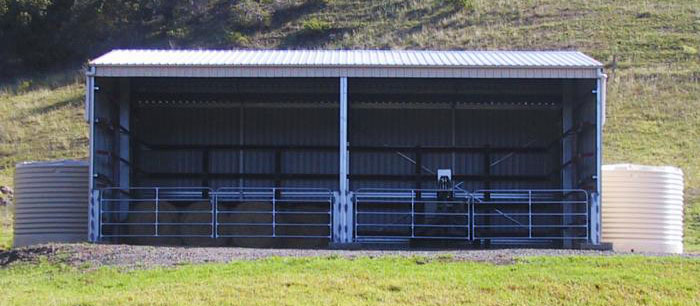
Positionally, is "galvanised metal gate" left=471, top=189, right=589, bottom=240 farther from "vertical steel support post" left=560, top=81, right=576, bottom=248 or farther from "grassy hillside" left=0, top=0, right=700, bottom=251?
"grassy hillside" left=0, top=0, right=700, bottom=251

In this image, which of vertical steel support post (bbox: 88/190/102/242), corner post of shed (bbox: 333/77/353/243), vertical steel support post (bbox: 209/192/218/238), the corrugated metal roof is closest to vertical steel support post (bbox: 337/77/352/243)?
corner post of shed (bbox: 333/77/353/243)

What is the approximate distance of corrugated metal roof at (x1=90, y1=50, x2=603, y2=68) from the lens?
23688 mm

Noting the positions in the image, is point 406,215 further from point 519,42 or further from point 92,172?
point 519,42

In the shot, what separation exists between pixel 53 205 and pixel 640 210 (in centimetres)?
1278

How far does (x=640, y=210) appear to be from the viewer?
24188 mm

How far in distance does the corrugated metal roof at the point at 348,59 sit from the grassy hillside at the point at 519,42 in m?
12.1

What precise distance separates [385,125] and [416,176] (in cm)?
159

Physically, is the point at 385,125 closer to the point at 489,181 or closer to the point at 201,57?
the point at 489,181

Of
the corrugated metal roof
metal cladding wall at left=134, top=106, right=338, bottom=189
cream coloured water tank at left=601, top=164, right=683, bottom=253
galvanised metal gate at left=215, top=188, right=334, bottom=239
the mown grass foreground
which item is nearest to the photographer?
the mown grass foreground

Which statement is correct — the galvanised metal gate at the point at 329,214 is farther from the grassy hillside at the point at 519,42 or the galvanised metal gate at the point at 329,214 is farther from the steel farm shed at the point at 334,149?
the grassy hillside at the point at 519,42

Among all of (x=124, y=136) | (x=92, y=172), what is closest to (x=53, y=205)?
(x=92, y=172)

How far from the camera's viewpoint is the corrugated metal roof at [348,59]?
23688 mm

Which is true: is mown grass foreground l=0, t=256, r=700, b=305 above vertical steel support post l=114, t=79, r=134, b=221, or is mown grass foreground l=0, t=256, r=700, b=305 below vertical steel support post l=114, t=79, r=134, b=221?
below

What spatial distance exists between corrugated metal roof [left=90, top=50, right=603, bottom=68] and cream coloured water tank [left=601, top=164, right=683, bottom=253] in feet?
8.68
